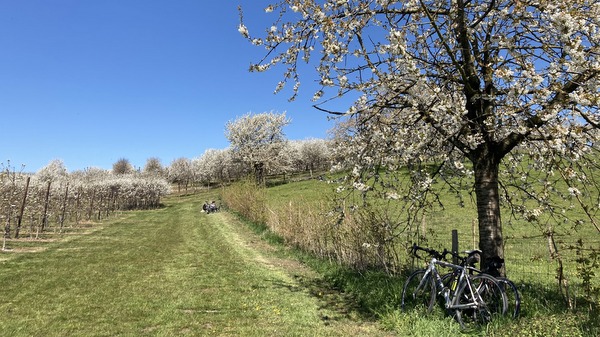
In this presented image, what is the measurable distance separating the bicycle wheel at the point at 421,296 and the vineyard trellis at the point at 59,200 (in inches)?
492

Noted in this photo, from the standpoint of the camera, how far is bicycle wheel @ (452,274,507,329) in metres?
5.18

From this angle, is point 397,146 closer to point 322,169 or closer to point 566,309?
point 566,309

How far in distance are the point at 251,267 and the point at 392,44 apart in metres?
7.58

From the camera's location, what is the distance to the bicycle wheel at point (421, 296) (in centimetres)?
577

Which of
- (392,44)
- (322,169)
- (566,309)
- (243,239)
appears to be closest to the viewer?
(392,44)

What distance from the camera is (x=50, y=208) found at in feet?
65.3

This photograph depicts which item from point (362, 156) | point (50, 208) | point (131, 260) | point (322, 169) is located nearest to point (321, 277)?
point (362, 156)

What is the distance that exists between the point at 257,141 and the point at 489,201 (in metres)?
49.2

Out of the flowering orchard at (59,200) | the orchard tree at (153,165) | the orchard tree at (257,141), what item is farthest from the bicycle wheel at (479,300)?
the orchard tree at (153,165)

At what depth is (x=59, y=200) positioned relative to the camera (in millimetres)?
22891

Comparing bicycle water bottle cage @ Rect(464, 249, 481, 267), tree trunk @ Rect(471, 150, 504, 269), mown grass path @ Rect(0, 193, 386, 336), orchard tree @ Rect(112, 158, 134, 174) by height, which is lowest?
mown grass path @ Rect(0, 193, 386, 336)

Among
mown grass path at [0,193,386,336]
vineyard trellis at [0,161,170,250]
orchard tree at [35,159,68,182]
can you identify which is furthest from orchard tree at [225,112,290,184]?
mown grass path at [0,193,386,336]

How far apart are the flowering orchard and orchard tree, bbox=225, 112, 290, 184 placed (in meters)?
12.5

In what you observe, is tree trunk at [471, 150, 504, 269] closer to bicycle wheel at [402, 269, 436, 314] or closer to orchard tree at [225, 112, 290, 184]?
bicycle wheel at [402, 269, 436, 314]
